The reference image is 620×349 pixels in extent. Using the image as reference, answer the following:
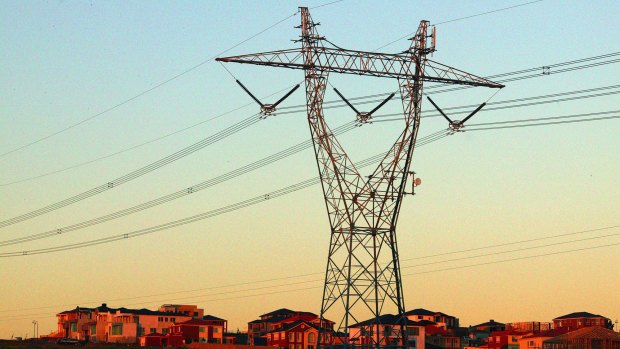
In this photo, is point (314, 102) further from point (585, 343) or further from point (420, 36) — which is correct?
point (585, 343)

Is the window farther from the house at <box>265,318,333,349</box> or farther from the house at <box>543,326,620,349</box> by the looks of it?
the house at <box>543,326,620,349</box>

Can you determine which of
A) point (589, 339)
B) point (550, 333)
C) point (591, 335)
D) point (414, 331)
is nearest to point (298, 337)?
point (414, 331)

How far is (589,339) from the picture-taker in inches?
6594

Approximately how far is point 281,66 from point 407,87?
11.1 metres

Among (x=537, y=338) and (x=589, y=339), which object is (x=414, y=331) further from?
(x=589, y=339)

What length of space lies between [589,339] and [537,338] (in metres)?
23.2

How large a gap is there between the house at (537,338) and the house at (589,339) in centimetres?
1341

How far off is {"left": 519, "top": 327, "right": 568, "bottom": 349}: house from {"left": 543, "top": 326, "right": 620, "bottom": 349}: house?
528 inches

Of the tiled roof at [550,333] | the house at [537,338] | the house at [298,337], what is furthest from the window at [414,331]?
the tiled roof at [550,333]

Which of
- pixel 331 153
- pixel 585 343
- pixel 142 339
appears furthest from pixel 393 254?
pixel 142 339

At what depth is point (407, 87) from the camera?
84.8m

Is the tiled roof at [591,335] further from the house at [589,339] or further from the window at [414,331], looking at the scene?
the window at [414,331]

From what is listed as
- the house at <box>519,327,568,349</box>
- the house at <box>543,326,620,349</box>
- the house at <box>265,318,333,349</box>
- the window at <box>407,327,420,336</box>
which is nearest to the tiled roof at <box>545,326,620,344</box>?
the house at <box>543,326,620,349</box>

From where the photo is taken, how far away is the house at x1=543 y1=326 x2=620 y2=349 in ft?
546
